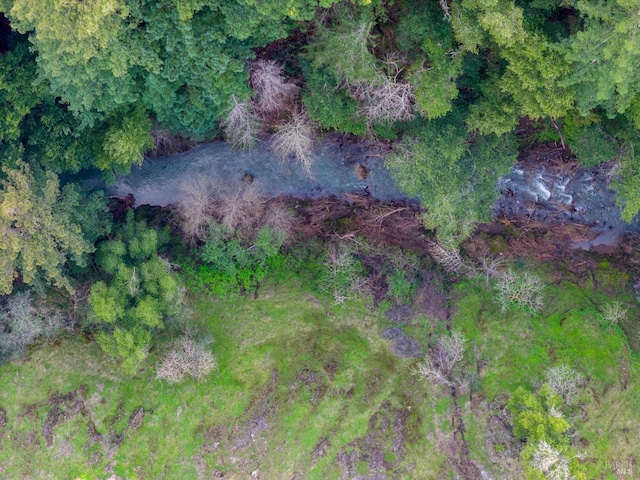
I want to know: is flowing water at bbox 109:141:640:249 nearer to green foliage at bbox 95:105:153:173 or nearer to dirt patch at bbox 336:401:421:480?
green foliage at bbox 95:105:153:173

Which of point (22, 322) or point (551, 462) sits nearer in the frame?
point (551, 462)

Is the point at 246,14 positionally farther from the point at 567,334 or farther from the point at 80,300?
the point at 567,334

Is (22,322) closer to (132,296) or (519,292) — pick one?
(132,296)

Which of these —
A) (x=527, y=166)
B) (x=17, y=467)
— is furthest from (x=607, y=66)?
(x=17, y=467)

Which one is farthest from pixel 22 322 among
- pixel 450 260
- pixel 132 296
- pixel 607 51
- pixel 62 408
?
pixel 607 51

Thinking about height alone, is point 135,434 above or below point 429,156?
below
